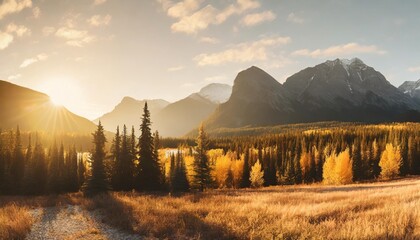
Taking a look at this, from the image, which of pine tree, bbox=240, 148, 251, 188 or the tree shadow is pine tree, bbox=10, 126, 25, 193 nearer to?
the tree shadow

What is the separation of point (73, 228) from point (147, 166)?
99.4ft

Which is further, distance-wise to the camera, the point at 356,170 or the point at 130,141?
the point at 356,170

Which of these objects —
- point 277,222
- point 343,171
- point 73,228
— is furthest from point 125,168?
point 343,171

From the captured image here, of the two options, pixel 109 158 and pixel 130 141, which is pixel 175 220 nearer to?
pixel 130 141

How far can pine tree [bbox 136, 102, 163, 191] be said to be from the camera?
4797 centimetres

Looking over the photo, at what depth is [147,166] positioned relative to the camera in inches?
1896

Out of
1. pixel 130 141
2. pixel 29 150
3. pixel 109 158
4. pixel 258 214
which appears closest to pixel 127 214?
pixel 258 214

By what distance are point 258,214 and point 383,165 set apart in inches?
3518

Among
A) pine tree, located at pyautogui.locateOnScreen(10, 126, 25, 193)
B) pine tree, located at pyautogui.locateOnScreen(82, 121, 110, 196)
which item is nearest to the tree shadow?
pine tree, located at pyautogui.locateOnScreen(82, 121, 110, 196)

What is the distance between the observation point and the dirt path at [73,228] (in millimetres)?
15656

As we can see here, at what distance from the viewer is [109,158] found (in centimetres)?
5703

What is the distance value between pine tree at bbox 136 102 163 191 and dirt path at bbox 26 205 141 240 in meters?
24.8

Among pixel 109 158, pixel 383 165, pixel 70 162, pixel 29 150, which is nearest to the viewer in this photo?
pixel 109 158

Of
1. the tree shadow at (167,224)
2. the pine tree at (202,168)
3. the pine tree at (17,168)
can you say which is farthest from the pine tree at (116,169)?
the tree shadow at (167,224)
